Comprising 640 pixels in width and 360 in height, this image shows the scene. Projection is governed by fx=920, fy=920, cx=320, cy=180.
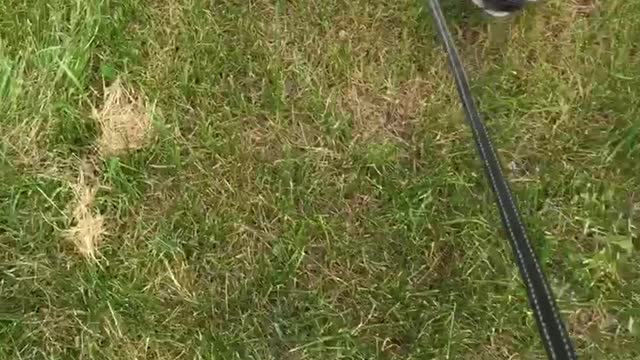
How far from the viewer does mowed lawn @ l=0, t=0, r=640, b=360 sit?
1.60m

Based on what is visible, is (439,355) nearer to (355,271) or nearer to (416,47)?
(355,271)

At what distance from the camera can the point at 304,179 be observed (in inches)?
66.7

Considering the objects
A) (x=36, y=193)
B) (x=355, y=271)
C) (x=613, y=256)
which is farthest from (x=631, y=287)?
(x=36, y=193)

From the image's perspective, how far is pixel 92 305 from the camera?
160 cm

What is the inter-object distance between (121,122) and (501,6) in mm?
745

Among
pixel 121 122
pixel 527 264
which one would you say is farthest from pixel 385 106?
pixel 527 264

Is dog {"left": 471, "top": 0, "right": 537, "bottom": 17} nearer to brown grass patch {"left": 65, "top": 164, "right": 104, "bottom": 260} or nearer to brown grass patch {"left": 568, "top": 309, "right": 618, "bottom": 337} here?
brown grass patch {"left": 568, "top": 309, "right": 618, "bottom": 337}

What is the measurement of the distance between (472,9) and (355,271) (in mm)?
580

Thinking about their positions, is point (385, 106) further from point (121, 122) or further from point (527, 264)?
point (527, 264)

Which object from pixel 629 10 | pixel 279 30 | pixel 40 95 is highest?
pixel 629 10

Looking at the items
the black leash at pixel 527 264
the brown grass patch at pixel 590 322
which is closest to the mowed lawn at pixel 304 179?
the brown grass patch at pixel 590 322

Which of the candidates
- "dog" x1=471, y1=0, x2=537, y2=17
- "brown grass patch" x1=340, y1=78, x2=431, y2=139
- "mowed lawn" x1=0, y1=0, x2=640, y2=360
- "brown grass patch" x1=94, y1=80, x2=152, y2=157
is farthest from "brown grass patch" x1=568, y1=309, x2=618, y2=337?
"brown grass patch" x1=94, y1=80, x2=152, y2=157

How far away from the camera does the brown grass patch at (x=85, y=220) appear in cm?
163

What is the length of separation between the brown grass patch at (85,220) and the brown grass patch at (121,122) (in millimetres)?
67
